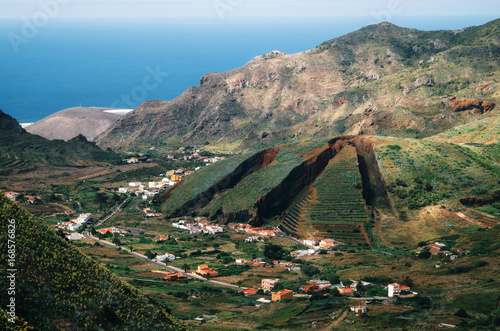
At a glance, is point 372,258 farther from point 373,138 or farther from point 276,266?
point 373,138

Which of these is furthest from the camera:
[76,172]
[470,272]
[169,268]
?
[76,172]

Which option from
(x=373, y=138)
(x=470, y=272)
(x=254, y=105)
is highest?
(x=254, y=105)

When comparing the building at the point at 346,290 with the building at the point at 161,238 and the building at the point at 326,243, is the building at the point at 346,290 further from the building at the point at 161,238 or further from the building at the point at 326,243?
the building at the point at 161,238

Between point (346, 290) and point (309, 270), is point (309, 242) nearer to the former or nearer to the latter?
point (309, 270)

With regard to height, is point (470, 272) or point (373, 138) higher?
point (373, 138)

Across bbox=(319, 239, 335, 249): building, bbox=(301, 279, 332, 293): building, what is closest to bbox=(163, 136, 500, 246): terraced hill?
bbox=(319, 239, 335, 249): building

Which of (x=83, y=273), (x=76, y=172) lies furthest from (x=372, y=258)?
(x=76, y=172)

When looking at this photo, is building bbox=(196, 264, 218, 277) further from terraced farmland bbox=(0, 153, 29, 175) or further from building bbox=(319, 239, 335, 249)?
terraced farmland bbox=(0, 153, 29, 175)

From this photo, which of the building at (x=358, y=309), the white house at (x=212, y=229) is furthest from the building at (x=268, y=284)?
the white house at (x=212, y=229)
